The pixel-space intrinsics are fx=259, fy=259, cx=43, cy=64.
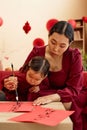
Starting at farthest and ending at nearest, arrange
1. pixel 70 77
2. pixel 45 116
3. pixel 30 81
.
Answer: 1. pixel 70 77
2. pixel 30 81
3. pixel 45 116

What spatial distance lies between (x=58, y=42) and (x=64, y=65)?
0.18 m

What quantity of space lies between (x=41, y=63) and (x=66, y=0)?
142 inches

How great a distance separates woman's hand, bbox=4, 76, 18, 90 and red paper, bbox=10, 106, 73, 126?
0.92 ft

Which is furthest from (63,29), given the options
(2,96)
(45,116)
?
(45,116)

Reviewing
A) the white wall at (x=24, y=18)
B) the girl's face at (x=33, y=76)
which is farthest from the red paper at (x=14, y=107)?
the white wall at (x=24, y=18)

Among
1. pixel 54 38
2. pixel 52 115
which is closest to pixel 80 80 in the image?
pixel 54 38

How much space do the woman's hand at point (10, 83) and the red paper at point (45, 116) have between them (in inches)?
11.1

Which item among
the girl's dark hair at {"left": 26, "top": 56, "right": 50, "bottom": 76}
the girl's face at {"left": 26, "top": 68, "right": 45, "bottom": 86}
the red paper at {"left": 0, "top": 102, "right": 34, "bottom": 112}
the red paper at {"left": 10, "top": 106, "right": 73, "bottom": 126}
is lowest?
the red paper at {"left": 0, "top": 102, "right": 34, "bottom": 112}

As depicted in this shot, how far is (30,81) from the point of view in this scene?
126 cm

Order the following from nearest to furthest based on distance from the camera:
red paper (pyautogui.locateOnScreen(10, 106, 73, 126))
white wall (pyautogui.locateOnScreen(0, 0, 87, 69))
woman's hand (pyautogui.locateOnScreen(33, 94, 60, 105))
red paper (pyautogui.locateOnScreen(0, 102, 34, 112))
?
red paper (pyautogui.locateOnScreen(10, 106, 73, 126)) < red paper (pyautogui.locateOnScreen(0, 102, 34, 112)) < woman's hand (pyautogui.locateOnScreen(33, 94, 60, 105)) < white wall (pyautogui.locateOnScreen(0, 0, 87, 69))

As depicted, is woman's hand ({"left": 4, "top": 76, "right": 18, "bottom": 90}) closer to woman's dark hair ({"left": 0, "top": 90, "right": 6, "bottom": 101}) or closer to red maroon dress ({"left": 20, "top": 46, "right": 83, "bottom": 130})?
woman's dark hair ({"left": 0, "top": 90, "right": 6, "bottom": 101})

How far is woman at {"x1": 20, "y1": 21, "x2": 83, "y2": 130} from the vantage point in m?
1.34

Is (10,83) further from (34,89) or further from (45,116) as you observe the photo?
(45,116)

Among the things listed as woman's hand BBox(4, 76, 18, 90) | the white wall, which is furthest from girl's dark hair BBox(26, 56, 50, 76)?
the white wall
